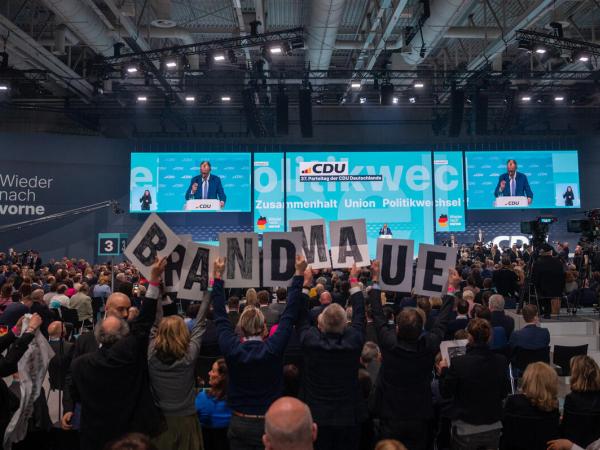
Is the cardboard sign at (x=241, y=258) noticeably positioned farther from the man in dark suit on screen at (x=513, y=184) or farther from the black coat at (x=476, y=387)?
the man in dark suit on screen at (x=513, y=184)

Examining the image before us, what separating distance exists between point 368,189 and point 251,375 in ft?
56.4

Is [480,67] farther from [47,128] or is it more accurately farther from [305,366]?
[47,128]

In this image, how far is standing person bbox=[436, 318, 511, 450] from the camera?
3.42 metres

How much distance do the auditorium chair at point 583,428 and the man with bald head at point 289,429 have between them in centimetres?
237

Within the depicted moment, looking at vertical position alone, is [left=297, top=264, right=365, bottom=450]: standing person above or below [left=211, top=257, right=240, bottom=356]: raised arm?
below

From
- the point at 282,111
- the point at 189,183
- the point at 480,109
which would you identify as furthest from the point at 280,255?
the point at 189,183

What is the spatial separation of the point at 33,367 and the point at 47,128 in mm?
19732

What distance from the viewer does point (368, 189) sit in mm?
19969

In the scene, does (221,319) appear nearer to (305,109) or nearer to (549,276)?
(549,276)

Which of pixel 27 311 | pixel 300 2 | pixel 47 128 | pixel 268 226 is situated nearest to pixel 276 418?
pixel 27 311

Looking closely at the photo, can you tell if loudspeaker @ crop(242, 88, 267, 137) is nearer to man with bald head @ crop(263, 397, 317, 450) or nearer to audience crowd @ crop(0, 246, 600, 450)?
audience crowd @ crop(0, 246, 600, 450)

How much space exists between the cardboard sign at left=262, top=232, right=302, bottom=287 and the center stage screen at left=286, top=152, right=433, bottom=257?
50.3 feet

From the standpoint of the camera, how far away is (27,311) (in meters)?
6.94

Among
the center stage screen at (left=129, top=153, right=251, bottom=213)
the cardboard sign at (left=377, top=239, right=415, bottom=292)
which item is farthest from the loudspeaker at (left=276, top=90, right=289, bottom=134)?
the cardboard sign at (left=377, top=239, right=415, bottom=292)
